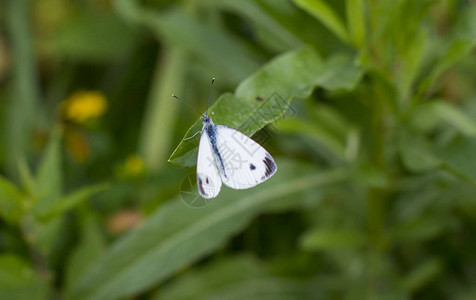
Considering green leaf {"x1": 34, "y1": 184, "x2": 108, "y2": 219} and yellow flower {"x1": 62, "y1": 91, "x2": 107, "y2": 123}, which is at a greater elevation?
yellow flower {"x1": 62, "y1": 91, "x2": 107, "y2": 123}

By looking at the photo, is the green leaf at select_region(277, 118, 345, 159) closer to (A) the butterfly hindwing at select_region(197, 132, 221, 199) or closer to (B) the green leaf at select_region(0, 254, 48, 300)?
(A) the butterfly hindwing at select_region(197, 132, 221, 199)

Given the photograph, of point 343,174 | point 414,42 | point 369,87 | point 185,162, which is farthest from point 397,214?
point 185,162

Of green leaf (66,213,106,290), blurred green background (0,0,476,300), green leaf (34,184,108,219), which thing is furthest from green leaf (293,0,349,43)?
green leaf (66,213,106,290)

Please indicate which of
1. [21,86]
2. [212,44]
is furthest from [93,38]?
[212,44]

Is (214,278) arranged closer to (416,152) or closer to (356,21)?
(416,152)

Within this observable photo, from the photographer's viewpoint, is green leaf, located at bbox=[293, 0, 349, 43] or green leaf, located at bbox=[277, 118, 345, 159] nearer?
green leaf, located at bbox=[293, 0, 349, 43]

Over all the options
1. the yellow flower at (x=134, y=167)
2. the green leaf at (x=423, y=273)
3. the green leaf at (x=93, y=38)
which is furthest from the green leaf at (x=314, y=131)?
the green leaf at (x=93, y=38)

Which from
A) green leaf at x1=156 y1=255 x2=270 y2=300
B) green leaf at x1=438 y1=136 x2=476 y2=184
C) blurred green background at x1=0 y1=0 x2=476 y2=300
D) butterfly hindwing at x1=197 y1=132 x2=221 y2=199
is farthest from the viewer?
green leaf at x1=156 y1=255 x2=270 y2=300

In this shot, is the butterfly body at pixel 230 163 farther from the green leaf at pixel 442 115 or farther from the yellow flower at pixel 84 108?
the yellow flower at pixel 84 108
